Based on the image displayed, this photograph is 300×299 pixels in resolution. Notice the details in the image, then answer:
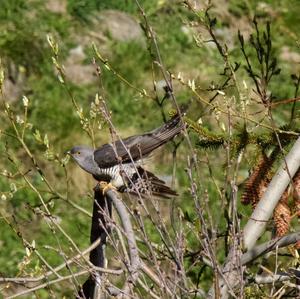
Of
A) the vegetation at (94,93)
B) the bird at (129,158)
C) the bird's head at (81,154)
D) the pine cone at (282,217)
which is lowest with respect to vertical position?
the vegetation at (94,93)

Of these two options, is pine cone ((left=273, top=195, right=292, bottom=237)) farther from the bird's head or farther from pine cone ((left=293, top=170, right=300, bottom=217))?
the bird's head

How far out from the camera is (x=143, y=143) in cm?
468

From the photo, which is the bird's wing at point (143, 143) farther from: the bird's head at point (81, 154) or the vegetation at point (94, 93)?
the vegetation at point (94, 93)

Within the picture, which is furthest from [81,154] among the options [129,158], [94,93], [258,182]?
[94,93]

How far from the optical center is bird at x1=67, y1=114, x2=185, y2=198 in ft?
14.1

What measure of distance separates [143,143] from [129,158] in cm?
37

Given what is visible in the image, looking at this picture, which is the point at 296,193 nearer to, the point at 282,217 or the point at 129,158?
the point at 282,217

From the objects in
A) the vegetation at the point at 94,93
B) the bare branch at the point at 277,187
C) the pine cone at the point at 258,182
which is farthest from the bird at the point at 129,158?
the vegetation at the point at 94,93

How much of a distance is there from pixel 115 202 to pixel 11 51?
5.31 metres

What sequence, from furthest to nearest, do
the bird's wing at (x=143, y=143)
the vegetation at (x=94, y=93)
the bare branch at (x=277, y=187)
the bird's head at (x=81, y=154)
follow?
the vegetation at (x=94, y=93)
the bird's head at (x=81, y=154)
the bird's wing at (x=143, y=143)
the bare branch at (x=277, y=187)

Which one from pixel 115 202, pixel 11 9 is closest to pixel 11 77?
pixel 11 9

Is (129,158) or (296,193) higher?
(296,193)

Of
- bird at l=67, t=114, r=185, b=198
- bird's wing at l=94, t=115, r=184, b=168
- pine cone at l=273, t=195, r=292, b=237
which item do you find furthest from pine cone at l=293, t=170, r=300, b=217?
bird at l=67, t=114, r=185, b=198

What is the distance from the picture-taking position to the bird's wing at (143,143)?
13.2 ft
